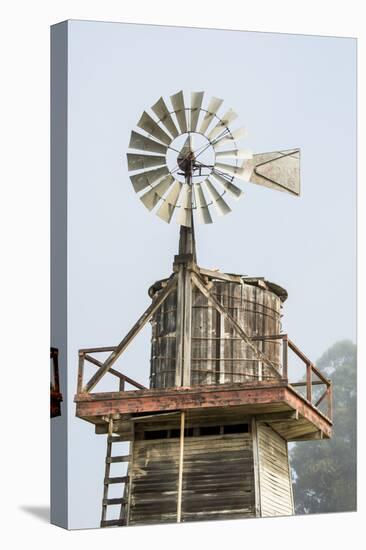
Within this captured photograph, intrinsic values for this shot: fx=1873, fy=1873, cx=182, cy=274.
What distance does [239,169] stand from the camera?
26.6 meters

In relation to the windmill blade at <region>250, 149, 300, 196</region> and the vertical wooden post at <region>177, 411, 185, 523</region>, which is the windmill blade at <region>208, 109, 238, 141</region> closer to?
the windmill blade at <region>250, 149, 300, 196</region>

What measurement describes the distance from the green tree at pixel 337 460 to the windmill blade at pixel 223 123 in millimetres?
3982

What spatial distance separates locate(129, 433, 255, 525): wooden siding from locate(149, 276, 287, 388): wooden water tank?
98cm

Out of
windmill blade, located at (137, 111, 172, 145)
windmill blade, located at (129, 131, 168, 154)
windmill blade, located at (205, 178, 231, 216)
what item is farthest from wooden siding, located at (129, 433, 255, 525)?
windmill blade, located at (137, 111, 172, 145)

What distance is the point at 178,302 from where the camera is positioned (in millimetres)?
26938

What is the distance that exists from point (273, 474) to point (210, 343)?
235 cm

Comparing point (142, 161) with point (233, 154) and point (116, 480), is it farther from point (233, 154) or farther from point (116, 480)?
point (116, 480)

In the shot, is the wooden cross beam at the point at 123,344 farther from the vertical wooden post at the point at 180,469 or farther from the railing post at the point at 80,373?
the vertical wooden post at the point at 180,469

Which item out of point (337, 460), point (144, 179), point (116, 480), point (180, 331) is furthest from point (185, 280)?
point (337, 460)

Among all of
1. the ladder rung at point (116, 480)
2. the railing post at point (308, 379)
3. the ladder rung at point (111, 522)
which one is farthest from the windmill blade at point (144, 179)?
the ladder rung at point (111, 522)

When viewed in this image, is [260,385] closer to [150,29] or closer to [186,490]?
[186,490]

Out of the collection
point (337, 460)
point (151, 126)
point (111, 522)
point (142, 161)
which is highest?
point (151, 126)

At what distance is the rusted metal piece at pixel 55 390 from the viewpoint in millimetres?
24734

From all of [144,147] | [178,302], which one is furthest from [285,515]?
[144,147]
